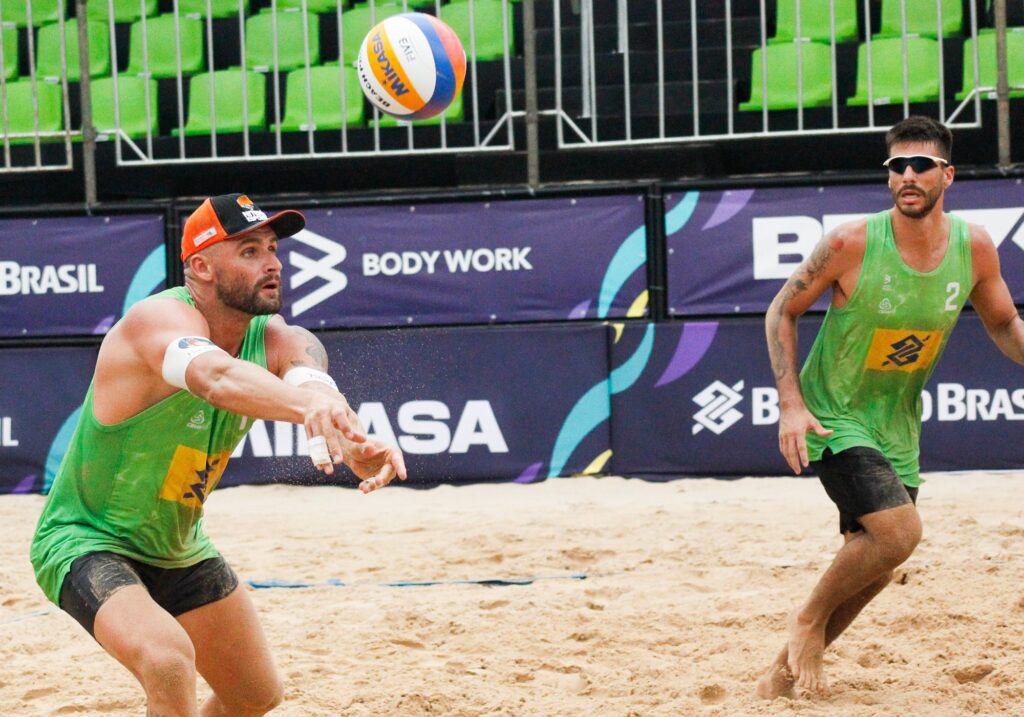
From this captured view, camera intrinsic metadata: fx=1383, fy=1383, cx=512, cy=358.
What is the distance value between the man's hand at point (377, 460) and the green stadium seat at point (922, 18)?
25.2 feet

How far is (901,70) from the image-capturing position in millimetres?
9734

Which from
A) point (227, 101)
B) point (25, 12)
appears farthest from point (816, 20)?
point (25, 12)

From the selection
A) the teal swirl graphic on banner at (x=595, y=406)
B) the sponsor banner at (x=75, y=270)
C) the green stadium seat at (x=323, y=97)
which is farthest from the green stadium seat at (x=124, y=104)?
the teal swirl graphic on banner at (x=595, y=406)

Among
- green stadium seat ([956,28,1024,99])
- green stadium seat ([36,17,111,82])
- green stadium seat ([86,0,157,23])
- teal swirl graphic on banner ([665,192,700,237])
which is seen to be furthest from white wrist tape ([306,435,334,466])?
green stadium seat ([86,0,157,23])

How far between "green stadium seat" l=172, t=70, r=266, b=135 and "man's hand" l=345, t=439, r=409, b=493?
7.69 m

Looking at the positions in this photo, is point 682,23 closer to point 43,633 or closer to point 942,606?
point 942,606

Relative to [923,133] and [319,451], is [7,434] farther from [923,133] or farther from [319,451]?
[319,451]

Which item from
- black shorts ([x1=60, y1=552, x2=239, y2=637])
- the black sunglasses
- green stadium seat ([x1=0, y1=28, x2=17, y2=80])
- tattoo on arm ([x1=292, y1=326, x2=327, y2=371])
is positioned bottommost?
black shorts ([x1=60, y1=552, x2=239, y2=637])

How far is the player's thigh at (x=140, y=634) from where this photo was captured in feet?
11.3

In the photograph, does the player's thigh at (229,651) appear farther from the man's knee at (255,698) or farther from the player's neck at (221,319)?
the player's neck at (221,319)

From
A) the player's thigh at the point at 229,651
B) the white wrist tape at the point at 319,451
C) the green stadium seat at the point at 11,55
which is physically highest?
the green stadium seat at the point at 11,55

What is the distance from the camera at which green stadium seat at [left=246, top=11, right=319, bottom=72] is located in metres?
10.9

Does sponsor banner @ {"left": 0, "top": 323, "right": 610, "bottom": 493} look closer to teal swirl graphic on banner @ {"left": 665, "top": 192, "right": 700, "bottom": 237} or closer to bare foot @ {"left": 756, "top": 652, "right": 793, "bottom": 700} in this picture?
teal swirl graphic on banner @ {"left": 665, "top": 192, "right": 700, "bottom": 237}

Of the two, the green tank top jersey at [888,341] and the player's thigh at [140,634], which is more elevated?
the green tank top jersey at [888,341]
